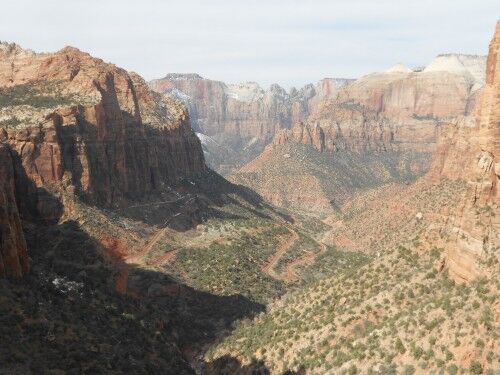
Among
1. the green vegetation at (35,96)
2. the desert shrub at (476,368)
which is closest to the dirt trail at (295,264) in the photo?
the green vegetation at (35,96)

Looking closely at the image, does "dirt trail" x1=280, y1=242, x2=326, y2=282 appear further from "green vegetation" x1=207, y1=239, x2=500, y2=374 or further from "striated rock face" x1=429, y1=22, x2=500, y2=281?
"striated rock face" x1=429, y1=22, x2=500, y2=281

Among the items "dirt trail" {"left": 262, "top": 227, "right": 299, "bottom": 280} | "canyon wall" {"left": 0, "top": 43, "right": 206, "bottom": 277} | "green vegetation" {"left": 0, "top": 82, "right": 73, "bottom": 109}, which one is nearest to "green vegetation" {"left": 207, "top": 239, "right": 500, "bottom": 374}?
"canyon wall" {"left": 0, "top": 43, "right": 206, "bottom": 277}

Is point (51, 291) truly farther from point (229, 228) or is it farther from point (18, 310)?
point (229, 228)

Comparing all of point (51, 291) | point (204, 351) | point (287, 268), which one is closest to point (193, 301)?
point (204, 351)

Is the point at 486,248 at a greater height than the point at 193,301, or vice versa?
the point at 486,248

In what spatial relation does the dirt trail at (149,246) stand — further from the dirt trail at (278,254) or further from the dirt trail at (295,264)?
the dirt trail at (295,264)

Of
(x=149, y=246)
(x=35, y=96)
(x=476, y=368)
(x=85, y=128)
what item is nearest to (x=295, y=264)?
(x=149, y=246)
